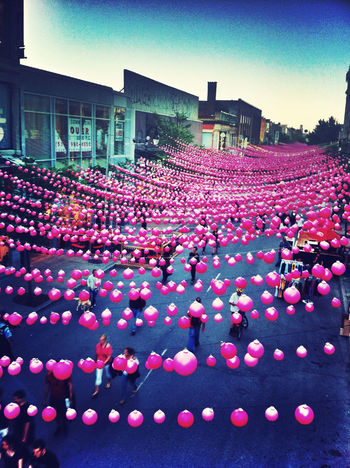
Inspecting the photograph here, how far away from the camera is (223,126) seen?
154ft

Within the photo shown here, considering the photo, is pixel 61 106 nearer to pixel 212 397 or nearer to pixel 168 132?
pixel 168 132

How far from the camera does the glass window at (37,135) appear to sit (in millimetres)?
16766

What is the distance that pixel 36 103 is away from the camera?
17172mm

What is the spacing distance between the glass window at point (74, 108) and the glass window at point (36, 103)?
71.9 inches

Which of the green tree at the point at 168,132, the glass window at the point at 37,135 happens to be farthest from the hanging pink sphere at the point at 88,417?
the green tree at the point at 168,132

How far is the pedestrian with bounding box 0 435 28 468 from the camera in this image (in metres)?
4.72

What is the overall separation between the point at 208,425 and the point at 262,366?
2566 mm

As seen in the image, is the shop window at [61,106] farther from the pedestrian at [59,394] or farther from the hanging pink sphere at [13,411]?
the hanging pink sphere at [13,411]

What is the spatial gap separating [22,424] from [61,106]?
17051mm

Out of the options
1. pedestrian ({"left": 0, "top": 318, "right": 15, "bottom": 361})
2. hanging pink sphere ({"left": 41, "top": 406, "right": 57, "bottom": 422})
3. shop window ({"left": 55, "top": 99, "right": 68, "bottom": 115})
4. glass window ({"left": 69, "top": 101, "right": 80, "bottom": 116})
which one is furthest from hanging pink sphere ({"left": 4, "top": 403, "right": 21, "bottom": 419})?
glass window ({"left": 69, "top": 101, "right": 80, "bottom": 116})

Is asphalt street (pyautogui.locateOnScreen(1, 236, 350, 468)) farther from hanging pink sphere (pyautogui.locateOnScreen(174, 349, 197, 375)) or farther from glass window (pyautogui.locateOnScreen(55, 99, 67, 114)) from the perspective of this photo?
glass window (pyautogui.locateOnScreen(55, 99, 67, 114))

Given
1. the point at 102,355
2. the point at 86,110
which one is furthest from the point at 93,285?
the point at 86,110

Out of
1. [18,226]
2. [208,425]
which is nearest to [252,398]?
[208,425]

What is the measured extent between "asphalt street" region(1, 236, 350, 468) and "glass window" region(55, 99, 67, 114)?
11.6m
